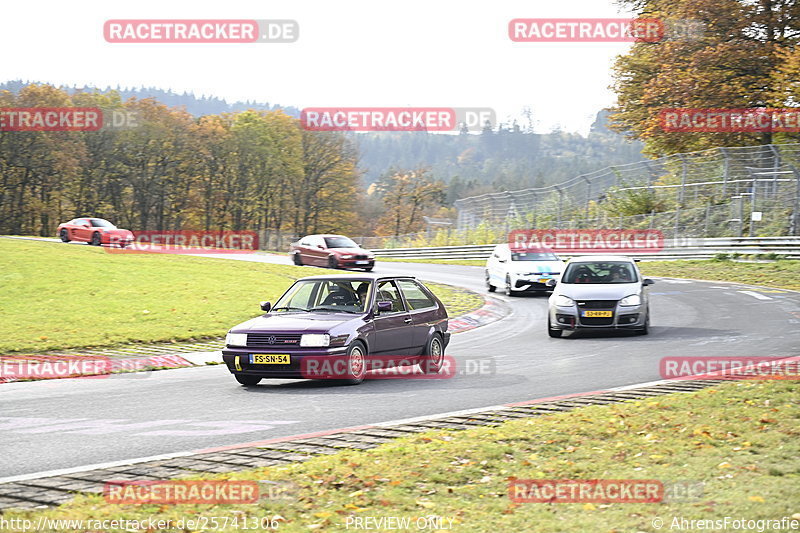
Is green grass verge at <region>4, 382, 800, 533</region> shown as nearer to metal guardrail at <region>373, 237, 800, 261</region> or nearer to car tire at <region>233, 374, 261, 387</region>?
car tire at <region>233, 374, 261, 387</region>

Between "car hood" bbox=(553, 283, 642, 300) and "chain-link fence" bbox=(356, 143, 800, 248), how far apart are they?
66.6 ft

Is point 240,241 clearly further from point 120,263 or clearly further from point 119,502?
point 119,502

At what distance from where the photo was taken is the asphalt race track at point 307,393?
803 centimetres

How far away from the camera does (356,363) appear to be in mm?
11945

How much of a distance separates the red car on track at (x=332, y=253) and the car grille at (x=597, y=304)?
1919 cm

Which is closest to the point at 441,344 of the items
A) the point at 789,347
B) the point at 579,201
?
the point at 789,347

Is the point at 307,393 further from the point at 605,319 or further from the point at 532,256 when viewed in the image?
the point at 532,256

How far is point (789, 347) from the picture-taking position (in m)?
15.1

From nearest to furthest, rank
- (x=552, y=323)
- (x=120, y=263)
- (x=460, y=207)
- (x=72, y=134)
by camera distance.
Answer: (x=552, y=323)
(x=120, y=263)
(x=460, y=207)
(x=72, y=134)

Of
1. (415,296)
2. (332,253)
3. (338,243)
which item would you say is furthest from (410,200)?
(415,296)

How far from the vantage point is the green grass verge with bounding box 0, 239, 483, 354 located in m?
17.0

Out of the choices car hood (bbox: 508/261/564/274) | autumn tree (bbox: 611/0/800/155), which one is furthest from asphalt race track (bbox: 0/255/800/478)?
autumn tree (bbox: 611/0/800/155)

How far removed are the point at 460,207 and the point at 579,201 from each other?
14.3 meters

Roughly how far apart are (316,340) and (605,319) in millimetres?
7742
